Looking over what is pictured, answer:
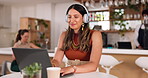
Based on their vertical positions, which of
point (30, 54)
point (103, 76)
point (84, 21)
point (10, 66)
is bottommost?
point (10, 66)

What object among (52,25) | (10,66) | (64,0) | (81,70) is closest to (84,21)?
(81,70)

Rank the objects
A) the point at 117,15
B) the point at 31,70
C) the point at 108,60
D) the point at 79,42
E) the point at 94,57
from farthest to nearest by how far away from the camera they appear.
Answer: the point at 117,15 < the point at 108,60 < the point at 79,42 < the point at 94,57 < the point at 31,70

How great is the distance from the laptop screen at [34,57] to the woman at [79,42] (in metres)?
0.48

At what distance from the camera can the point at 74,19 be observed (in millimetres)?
1795

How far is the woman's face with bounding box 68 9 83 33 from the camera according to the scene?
179 centimetres

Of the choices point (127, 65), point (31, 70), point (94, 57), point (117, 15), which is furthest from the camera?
point (117, 15)

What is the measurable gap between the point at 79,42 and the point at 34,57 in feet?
2.39

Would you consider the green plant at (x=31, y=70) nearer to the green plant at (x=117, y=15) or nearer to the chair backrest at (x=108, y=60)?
the chair backrest at (x=108, y=60)

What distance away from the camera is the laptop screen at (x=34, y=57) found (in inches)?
47.0

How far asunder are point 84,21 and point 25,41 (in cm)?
228

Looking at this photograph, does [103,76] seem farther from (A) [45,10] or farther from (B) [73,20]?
(A) [45,10]

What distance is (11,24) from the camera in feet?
29.2

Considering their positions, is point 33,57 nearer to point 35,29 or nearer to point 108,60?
point 108,60

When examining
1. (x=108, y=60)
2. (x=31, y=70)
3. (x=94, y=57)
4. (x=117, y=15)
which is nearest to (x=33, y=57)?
(x=31, y=70)
